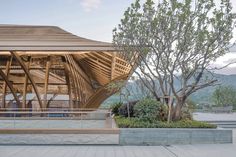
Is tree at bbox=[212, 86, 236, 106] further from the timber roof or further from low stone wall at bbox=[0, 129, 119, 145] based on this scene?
low stone wall at bbox=[0, 129, 119, 145]

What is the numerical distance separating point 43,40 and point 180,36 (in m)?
11.3

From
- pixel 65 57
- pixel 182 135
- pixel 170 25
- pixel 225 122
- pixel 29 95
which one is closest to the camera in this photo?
pixel 182 135

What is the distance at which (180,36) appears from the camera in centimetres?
1385

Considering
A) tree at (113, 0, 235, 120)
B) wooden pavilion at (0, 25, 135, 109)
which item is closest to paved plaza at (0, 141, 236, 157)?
tree at (113, 0, 235, 120)

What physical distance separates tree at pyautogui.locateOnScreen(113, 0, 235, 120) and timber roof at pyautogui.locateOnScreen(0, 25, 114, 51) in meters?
5.43

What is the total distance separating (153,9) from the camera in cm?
1415

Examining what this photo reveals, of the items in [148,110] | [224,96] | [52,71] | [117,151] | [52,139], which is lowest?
[117,151]

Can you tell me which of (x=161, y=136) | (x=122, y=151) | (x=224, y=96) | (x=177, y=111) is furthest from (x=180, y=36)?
(x=224, y=96)

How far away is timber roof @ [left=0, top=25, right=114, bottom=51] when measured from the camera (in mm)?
19594

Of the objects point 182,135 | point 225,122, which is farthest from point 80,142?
point 225,122

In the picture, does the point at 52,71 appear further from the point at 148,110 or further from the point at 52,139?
the point at 52,139

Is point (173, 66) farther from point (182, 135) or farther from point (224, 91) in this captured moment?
point (224, 91)

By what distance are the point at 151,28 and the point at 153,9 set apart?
85 cm

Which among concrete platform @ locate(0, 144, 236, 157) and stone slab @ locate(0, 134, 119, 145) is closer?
concrete platform @ locate(0, 144, 236, 157)
